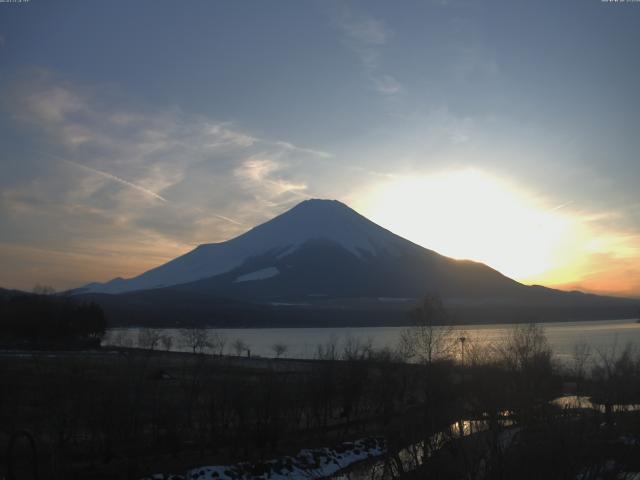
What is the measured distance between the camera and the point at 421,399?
90.6ft

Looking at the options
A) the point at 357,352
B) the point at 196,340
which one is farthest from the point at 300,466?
the point at 196,340

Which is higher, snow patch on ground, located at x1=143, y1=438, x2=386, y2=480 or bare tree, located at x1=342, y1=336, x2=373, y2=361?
bare tree, located at x1=342, y1=336, x2=373, y2=361

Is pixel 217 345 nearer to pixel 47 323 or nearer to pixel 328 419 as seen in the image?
pixel 47 323

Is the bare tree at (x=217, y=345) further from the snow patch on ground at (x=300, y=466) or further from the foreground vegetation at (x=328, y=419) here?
the snow patch on ground at (x=300, y=466)

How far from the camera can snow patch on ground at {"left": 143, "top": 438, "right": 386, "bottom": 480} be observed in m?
15.2

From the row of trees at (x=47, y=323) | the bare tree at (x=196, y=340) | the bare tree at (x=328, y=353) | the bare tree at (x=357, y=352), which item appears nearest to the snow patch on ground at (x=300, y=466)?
the bare tree at (x=357, y=352)

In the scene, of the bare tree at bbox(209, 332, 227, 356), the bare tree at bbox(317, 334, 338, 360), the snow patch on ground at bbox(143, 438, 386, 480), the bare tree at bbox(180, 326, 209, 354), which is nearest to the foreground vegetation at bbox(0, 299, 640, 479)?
the snow patch on ground at bbox(143, 438, 386, 480)

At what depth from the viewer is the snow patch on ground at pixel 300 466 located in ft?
49.9

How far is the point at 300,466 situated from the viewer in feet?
55.9

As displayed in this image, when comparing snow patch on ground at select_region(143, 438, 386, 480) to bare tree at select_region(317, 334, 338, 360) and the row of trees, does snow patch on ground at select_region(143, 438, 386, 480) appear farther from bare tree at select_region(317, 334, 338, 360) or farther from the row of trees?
the row of trees

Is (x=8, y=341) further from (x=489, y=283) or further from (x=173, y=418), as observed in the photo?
(x=489, y=283)

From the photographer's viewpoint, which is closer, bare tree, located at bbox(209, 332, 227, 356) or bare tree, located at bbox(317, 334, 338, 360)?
bare tree, located at bbox(317, 334, 338, 360)

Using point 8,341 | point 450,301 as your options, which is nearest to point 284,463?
point 8,341

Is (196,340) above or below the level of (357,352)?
below
